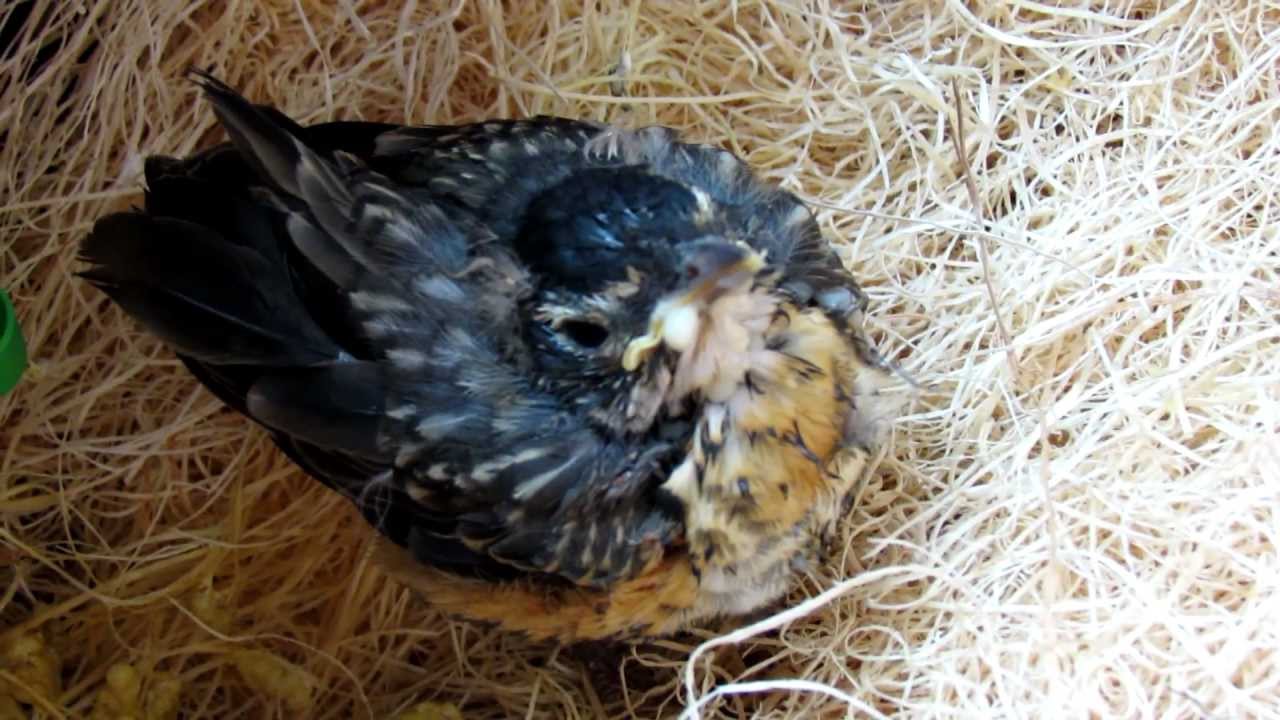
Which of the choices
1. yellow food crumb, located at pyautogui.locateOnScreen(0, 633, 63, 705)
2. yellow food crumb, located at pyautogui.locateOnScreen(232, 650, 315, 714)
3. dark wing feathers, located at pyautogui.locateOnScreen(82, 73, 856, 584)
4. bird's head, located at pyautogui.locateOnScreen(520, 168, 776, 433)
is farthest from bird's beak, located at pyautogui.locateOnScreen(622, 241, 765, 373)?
yellow food crumb, located at pyautogui.locateOnScreen(0, 633, 63, 705)

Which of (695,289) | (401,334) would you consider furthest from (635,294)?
(401,334)

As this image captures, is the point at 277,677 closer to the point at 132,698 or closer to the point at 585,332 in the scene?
the point at 132,698

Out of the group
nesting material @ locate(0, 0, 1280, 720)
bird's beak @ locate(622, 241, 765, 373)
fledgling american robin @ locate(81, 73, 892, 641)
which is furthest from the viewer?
nesting material @ locate(0, 0, 1280, 720)

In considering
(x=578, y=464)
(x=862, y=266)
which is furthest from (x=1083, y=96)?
(x=578, y=464)

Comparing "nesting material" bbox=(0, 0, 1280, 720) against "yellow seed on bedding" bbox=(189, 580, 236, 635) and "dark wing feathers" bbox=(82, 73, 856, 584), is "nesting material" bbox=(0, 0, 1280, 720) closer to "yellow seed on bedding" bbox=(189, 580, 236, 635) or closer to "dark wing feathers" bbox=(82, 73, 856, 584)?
"yellow seed on bedding" bbox=(189, 580, 236, 635)

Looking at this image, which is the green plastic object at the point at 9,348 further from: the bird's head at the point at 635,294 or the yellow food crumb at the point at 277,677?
the bird's head at the point at 635,294

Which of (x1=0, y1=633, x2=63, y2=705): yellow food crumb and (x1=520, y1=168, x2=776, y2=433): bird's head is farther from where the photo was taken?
(x1=0, y1=633, x2=63, y2=705): yellow food crumb

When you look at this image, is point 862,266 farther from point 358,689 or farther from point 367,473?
point 358,689
